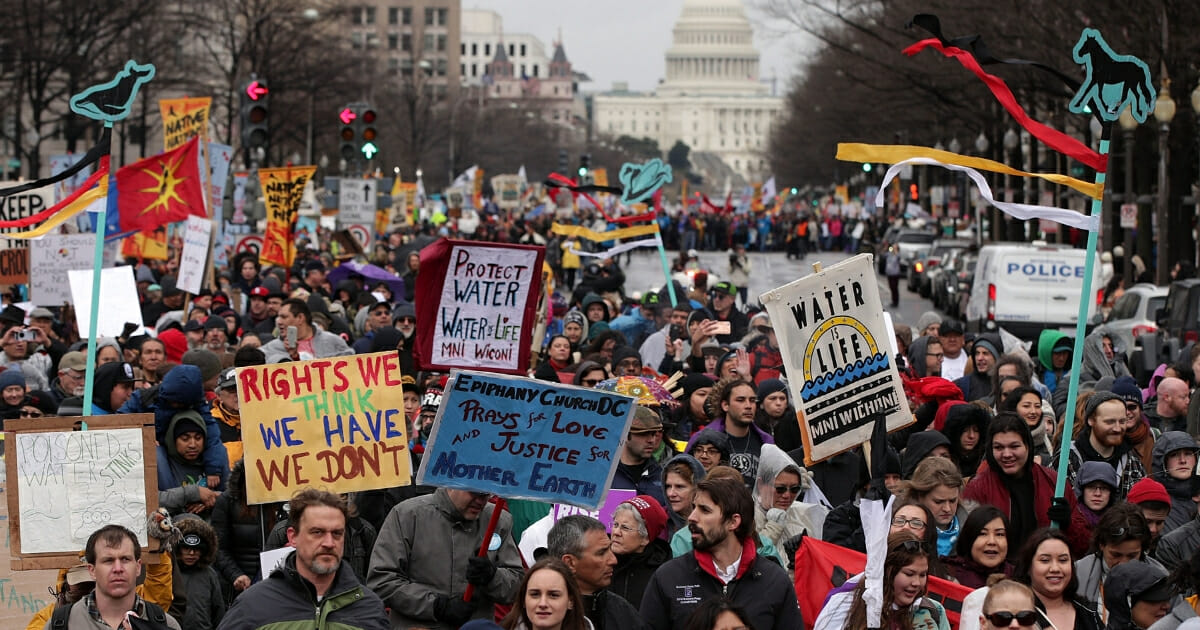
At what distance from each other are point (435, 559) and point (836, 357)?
2.32m

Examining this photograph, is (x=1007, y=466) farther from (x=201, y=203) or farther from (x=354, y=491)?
(x=201, y=203)

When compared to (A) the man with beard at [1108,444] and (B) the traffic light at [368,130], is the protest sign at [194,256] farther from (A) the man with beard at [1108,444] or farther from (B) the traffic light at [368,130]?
(B) the traffic light at [368,130]

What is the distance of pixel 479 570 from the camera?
6812 millimetres

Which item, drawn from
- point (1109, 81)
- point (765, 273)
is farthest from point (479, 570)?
point (765, 273)

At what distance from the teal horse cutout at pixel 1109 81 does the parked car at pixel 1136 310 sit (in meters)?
13.5

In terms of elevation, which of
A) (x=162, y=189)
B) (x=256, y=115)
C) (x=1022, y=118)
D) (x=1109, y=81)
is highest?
(x=256, y=115)

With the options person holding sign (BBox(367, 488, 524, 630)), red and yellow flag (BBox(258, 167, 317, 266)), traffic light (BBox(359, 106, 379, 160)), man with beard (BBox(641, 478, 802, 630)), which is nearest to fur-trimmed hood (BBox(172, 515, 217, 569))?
person holding sign (BBox(367, 488, 524, 630))

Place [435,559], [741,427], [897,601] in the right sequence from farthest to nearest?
[741,427] → [435,559] → [897,601]

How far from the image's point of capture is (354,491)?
8.16 meters

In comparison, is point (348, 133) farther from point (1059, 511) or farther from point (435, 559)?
point (435, 559)

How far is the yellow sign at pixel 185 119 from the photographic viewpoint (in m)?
22.6

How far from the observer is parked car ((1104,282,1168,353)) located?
22.2 meters

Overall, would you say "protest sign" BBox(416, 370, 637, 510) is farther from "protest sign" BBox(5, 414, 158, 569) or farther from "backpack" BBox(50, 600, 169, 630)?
"protest sign" BBox(5, 414, 158, 569)

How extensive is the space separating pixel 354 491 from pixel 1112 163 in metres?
37.2
